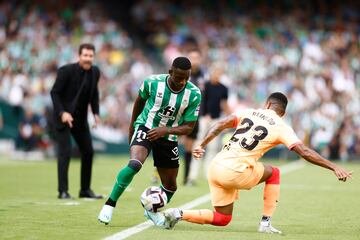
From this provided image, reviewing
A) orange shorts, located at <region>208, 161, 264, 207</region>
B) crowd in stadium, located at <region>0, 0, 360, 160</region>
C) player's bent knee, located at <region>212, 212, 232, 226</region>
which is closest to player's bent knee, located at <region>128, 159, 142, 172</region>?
orange shorts, located at <region>208, 161, 264, 207</region>

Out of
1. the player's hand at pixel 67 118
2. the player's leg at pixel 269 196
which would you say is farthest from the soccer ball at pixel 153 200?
the player's hand at pixel 67 118

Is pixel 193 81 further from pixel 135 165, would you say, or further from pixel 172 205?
pixel 135 165

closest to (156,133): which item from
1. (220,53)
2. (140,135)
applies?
(140,135)

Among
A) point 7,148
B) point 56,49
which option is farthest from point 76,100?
point 56,49

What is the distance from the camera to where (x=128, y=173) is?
8.96 meters

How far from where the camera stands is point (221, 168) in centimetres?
858

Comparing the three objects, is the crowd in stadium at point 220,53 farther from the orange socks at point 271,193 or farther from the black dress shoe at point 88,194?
the orange socks at point 271,193

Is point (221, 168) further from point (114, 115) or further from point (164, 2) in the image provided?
point (164, 2)

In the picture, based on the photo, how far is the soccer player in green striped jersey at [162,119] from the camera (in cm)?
909

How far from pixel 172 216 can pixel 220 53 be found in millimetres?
21408

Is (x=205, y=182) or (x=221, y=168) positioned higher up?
(x=221, y=168)

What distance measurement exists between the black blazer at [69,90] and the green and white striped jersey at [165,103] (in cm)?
309

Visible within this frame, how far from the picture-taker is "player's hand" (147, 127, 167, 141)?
9.09 m

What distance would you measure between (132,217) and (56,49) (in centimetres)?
1893
